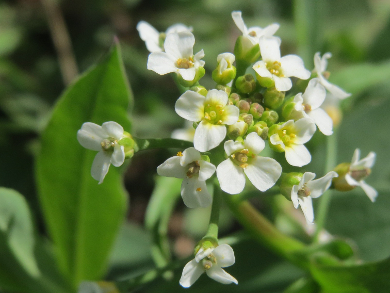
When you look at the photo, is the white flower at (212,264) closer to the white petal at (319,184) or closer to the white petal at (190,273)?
the white petal at (190,273)

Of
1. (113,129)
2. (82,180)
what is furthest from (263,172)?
(82,180)

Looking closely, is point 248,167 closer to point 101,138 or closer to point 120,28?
point 101,138

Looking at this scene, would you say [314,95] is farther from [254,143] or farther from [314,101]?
[254,143]

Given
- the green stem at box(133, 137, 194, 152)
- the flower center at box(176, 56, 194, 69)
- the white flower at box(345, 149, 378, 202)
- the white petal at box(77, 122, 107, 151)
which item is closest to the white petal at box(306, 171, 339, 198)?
the white flower at box(345, 149, 378, 202)

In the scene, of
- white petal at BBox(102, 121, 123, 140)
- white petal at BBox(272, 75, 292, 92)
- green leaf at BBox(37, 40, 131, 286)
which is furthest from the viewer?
green leaf at BBox(37, 40, 131, 286)

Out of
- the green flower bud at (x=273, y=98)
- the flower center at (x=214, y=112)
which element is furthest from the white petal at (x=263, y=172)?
the green flower bud at (x=273, y=98)

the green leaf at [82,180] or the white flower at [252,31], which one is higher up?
the white flower at [252,31]

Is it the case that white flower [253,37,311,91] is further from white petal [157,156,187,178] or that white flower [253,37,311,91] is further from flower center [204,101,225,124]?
white petal [157,156,187,178]
